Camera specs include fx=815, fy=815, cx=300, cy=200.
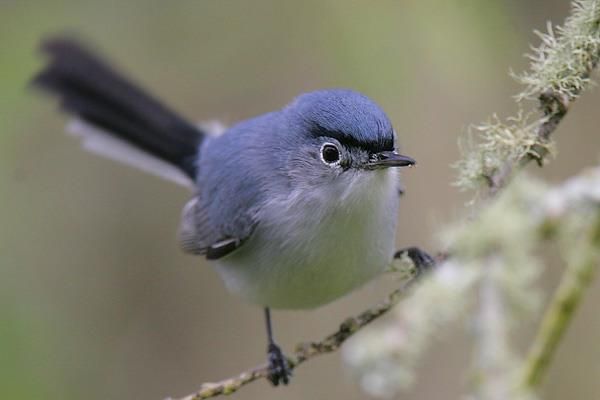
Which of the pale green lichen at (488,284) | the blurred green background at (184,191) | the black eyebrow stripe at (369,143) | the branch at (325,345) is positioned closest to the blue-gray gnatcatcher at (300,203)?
the black eyebrow stripe at (369,143)

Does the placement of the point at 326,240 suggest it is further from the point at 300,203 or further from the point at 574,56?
the point at 574,56

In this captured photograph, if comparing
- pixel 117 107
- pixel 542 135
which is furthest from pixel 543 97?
pixel 117 107

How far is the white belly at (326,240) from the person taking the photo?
8.09ft

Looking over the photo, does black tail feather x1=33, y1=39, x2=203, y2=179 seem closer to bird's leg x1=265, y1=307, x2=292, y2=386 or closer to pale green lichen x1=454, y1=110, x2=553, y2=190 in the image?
bird's leg x1=265, y1=307, x2=292, y2=386

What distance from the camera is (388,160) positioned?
232 cm

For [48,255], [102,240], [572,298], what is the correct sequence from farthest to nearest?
[102,240] → [48,255] → [572,298]

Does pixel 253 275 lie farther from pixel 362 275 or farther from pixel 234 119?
pixel 234 119

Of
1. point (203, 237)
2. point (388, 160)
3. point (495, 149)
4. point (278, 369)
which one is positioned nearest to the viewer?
point (495, 149)

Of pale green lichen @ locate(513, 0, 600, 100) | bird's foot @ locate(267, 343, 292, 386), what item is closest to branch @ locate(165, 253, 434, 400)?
pale green lichen @ locate(513, 0, 600, 100)

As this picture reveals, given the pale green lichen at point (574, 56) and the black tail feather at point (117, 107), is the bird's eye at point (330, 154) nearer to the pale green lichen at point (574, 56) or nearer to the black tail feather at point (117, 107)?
the pale green lichen at point (574, 56)

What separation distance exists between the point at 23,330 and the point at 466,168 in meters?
1.81

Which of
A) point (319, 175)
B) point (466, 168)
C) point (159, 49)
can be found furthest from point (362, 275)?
point (159, 49)

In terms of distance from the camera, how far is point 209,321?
182 inches

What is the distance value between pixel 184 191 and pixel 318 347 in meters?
2.80
